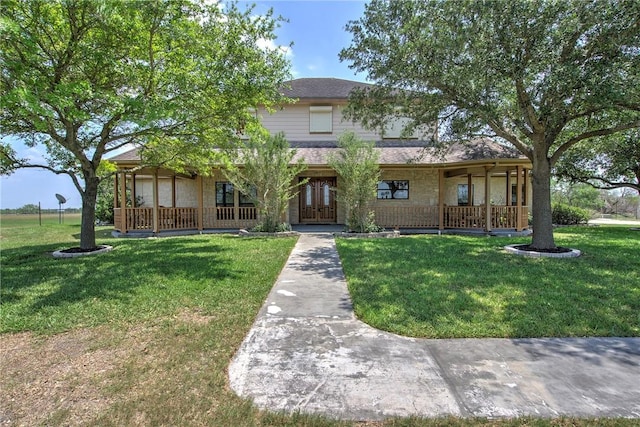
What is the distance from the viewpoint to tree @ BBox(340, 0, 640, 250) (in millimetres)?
6832

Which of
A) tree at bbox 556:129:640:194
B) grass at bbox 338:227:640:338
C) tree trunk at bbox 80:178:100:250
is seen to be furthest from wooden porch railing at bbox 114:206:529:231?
tree at bbox 556:129:640:194

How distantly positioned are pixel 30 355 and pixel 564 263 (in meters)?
9.36

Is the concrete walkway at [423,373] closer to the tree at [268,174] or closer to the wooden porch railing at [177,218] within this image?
the tree at [268,174]

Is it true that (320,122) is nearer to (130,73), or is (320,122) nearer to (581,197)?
(130,73)

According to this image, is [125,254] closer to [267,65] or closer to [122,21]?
[122,21]

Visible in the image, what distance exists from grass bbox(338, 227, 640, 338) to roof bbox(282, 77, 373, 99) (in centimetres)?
1036

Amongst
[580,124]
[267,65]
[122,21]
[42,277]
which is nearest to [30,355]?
[42,277]

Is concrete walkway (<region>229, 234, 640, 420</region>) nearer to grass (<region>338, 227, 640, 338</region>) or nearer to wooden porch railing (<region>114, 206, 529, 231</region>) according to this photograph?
grass (<region>338, 227, 640, 338</region>)

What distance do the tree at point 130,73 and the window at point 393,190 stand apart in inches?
306

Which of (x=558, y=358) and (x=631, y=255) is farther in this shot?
(x=631, y=255)

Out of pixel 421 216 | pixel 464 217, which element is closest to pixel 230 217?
pixel 421 216

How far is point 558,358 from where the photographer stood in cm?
325

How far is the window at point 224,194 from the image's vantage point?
623 inches

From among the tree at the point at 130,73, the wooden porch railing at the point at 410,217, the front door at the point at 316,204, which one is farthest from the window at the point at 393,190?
the tree at the point at 130,73
